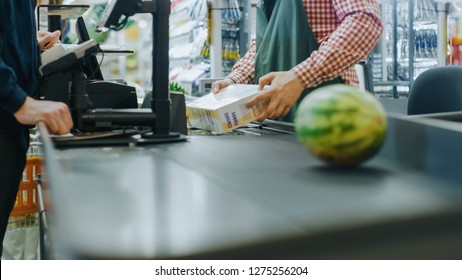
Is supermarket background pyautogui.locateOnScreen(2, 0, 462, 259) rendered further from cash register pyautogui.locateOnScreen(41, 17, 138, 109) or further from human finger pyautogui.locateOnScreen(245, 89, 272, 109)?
human finger pyautogui.locateOnScreen(245, 89, 272, 109)

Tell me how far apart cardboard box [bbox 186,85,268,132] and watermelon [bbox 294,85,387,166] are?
1.97 feet

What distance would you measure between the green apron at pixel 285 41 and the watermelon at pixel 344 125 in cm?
95

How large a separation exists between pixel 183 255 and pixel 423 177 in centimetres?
50

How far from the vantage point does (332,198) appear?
2.31 feet

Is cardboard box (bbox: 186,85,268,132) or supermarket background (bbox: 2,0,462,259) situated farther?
supermarket background (bbox: 2,0,462,259)

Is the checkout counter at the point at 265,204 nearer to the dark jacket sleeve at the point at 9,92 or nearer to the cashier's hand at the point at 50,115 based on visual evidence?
the cashier's hand at the point at 50,115

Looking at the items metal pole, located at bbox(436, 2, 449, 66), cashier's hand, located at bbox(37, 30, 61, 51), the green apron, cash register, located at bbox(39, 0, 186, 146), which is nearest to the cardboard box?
cash register, located at bbox(39, 0, 186, 146)

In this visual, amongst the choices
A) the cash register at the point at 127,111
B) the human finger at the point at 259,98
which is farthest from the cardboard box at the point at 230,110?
the cash register at the point at 127,111

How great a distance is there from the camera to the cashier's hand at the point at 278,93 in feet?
4.97

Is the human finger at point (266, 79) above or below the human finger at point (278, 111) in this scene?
above

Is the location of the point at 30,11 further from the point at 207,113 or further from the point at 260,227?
the point at 260,227

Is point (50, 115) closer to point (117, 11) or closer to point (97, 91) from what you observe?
point (117, 11)

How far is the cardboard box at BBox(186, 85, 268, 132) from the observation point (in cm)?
151
